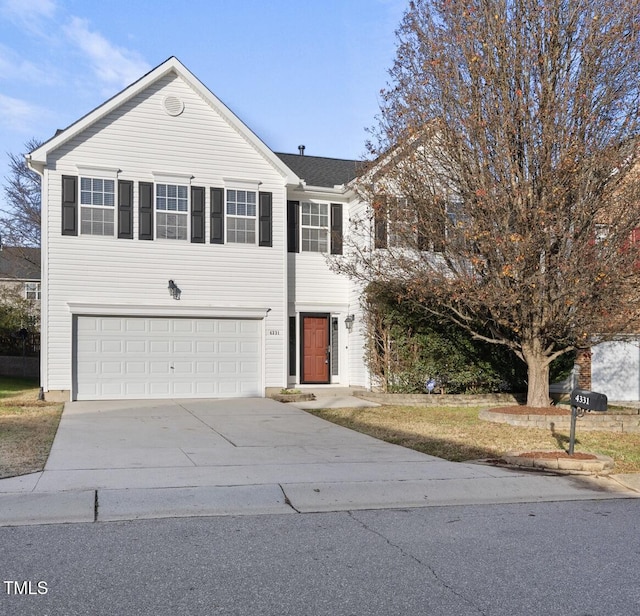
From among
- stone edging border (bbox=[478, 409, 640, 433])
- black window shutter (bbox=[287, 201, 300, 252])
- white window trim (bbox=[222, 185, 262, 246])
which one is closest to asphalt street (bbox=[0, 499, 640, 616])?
stone edging border (bbox=[478, 409, 640, 433])

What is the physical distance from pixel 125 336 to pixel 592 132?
11.5m

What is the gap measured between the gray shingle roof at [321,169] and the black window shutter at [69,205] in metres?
6.49

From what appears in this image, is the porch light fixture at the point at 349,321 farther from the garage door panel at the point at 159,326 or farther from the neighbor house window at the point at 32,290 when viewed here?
the neighbor house window at the point at 32,290

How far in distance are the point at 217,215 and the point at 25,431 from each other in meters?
8.12

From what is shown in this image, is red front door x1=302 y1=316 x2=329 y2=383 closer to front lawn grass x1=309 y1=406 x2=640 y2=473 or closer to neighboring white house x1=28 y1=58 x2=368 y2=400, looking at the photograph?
neighboring white house x1=28 y1=58 x2=368 y2=400

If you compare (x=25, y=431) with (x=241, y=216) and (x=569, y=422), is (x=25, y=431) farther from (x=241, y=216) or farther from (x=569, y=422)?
(x=569, y=422)

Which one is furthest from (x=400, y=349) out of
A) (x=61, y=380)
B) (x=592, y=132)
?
(x=61, y=380)

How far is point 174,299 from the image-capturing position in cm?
1727

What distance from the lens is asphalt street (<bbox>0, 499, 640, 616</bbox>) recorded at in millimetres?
4277

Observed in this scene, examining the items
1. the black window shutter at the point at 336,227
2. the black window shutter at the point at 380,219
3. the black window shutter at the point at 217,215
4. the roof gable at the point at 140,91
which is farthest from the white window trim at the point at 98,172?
the black window shutter at the point at 380,219

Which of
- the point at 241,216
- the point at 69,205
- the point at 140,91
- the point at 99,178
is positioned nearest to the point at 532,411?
the point at 241,216

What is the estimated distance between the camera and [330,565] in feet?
16.6

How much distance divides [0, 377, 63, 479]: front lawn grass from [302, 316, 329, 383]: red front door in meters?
Result: 6.81

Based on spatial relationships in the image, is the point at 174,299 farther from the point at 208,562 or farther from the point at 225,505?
the point at 208,562
